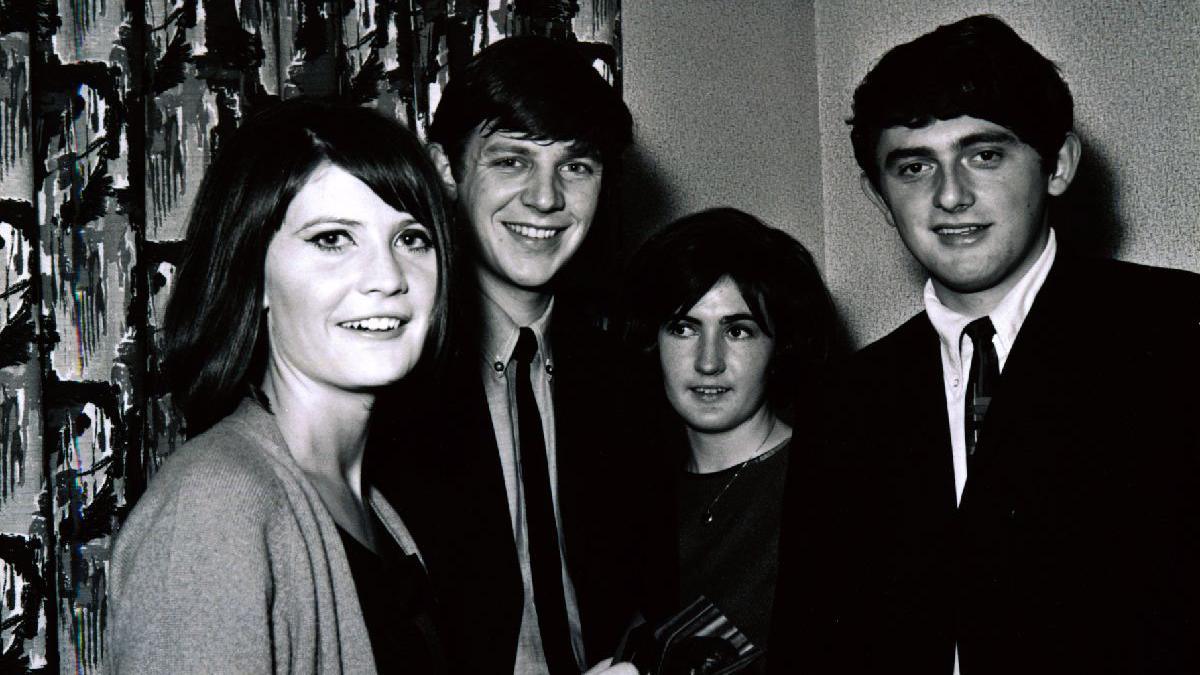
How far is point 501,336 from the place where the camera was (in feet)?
5.85

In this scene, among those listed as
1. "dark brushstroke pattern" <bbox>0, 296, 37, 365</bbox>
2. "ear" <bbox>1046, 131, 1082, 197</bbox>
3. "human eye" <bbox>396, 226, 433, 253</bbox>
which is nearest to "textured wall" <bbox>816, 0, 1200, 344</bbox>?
"ear" <bbox>1046, 131, 1082, 197</bbox>

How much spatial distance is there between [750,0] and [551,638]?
1.90 metres

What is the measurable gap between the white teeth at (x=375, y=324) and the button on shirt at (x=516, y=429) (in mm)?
479

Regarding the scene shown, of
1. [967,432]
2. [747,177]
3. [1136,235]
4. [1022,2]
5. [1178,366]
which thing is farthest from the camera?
[747,177]

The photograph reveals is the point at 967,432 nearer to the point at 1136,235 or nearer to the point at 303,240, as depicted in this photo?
the point at 1136,235

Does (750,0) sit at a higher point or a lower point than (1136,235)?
higher

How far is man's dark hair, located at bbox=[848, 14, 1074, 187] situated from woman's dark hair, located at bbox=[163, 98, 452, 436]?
83cm

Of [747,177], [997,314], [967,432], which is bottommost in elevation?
[967,432]

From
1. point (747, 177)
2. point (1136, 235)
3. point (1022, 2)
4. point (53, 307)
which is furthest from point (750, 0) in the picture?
point (53, 307)

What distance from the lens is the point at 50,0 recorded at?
1730mm

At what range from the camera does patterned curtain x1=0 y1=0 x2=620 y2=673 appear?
1.67 m

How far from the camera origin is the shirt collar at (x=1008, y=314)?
1.54 meters

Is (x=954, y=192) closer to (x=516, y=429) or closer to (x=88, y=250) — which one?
(x=516, y=429)

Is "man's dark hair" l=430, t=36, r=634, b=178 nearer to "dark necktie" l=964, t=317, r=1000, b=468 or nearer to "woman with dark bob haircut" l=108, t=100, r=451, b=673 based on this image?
"woman with dark bob haircut" l=108, t=100, r=451, b=673
